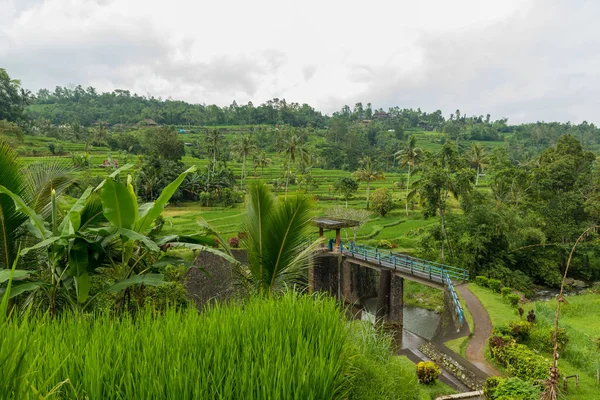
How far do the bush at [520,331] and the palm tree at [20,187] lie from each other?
469 inches

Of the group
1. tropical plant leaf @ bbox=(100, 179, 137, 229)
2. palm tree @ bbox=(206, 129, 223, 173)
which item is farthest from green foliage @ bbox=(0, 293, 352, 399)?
palm tree @ bbox=(206, 129, 223, 173)

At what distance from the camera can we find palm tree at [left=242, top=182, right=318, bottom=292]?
4555mm

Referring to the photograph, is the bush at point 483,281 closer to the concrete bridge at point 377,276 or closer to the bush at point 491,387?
the concrete bridge at point 377,276

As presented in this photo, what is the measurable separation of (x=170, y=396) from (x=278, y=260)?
9.19 feet

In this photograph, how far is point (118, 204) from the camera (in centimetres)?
387

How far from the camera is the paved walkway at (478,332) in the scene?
9.63m

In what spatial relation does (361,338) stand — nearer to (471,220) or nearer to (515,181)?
(471,220)

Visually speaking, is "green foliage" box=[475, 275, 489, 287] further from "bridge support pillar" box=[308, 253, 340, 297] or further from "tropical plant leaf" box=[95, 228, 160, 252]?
"tropical plant leaf" box=[95, 228, 160, 252]

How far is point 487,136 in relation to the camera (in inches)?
3398

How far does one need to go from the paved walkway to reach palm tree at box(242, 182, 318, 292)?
7568 mm

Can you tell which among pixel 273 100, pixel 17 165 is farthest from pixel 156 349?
pixel 273 100

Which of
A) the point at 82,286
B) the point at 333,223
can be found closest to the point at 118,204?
the point at 82,286

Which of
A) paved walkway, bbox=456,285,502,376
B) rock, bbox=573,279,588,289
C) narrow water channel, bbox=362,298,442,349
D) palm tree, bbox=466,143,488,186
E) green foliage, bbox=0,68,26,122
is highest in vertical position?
green foliage, bbox=0,68,26,122

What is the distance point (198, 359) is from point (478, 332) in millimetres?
11794
